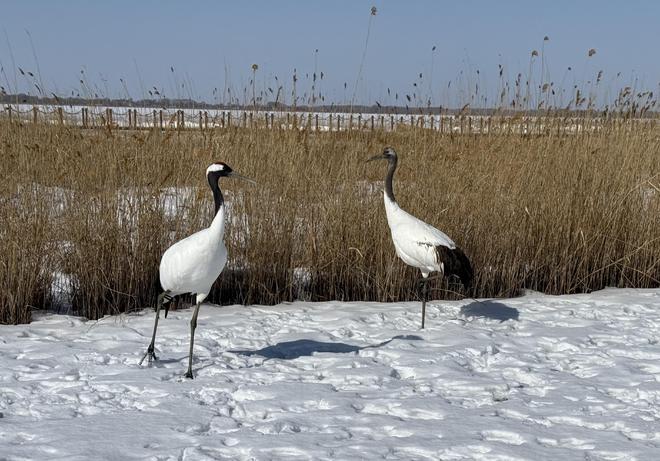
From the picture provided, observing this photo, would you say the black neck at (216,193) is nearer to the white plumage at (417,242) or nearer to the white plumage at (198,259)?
the white plumage at (198,259)

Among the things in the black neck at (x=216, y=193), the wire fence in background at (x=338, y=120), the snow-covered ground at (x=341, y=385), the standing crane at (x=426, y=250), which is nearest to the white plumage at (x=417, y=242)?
the standing crane at (x=426, y=250)

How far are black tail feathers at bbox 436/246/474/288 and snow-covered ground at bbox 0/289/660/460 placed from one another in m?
0.35

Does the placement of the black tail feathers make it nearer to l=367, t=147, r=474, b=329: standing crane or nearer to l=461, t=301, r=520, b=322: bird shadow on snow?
l=367, t=147, r=474, b=329: standing crane

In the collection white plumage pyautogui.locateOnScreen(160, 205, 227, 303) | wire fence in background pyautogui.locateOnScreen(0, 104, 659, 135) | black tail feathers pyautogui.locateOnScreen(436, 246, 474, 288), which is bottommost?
black tail feathers pyautogui.locateOnScreen(436, 246, 474, 288)

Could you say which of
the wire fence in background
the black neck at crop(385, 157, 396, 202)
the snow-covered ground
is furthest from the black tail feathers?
the wire fence in background

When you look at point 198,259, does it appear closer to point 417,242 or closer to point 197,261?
point 197,261

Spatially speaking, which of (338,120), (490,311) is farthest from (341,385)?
(338,120)

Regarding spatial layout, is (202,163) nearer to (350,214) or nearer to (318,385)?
(350,214)

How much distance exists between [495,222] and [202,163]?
2551mm

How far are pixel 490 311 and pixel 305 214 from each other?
5.21ft

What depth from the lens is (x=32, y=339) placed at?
4746 mm

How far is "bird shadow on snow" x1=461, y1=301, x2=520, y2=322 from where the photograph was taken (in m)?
5.62

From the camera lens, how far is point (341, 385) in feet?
13.3

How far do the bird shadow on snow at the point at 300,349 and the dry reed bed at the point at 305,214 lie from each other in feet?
3.62
